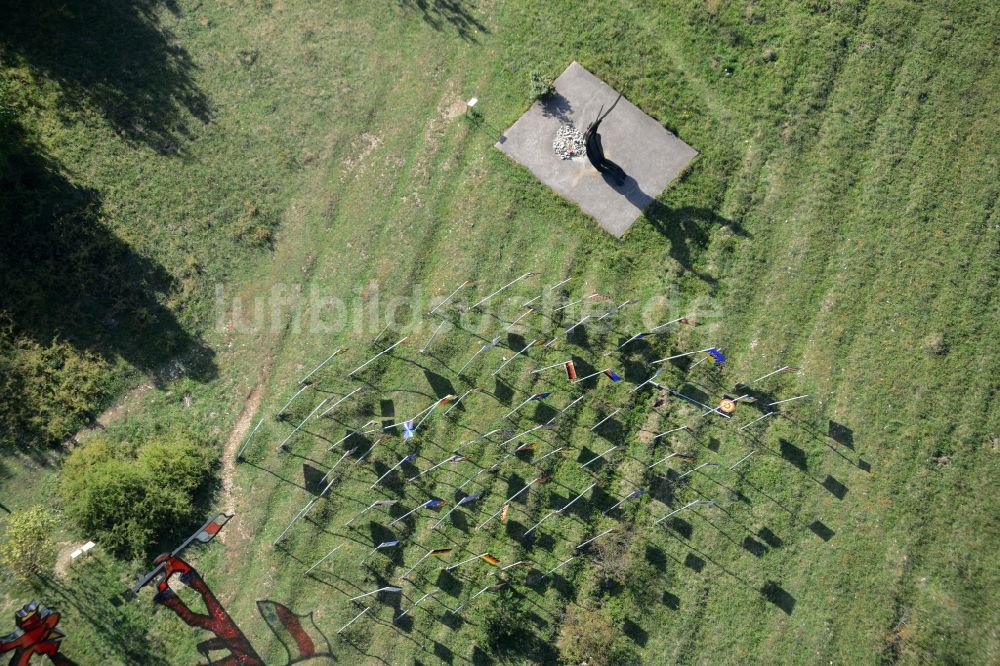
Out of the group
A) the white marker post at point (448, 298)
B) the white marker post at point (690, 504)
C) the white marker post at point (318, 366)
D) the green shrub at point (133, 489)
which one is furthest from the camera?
the white marker post at point (448, 298)

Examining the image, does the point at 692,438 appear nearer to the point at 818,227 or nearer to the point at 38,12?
the point at 818,227

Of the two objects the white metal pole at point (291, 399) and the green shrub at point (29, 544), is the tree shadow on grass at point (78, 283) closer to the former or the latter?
the white metal pole at point (291, 399)

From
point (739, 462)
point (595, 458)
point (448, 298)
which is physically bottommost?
point (595, 458)

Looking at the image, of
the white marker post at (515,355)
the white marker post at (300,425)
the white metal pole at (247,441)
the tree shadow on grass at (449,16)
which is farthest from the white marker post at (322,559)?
the tree shadow on grass at (449,16)

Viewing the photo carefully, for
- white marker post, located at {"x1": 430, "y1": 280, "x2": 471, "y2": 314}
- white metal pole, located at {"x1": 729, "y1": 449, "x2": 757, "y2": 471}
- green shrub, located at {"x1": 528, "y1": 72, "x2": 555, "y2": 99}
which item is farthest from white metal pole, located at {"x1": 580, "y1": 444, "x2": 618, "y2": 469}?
green shrub, located at {"x1": 528, "y1": 72, "x2": 555, "y2": 99}

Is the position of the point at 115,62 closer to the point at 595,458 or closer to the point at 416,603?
the point at 416,603

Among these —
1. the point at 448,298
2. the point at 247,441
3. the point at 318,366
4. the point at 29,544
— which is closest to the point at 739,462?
the point at 448,298

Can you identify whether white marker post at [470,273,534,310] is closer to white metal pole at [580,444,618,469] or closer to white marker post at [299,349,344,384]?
white marker post at [299,349,344,384]
